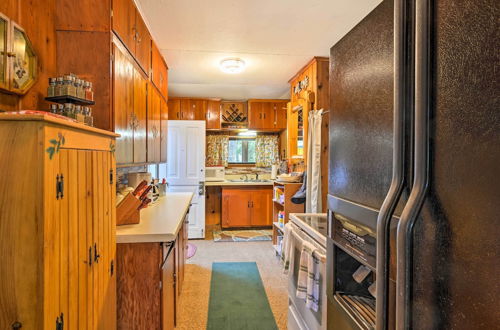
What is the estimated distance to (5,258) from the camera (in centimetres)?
75

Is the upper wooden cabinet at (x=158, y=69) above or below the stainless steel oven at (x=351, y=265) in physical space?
above

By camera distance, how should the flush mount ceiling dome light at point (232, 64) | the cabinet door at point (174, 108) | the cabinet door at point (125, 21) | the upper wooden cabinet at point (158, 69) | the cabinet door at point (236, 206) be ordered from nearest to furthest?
1. the cabinet door at point (125, 21)
2. the upper wooden cabinet at point (158, 69)
3. the flush mount ceiling dome light at point (232, 64)
4. the cabinet door at point (236, 206)
5. the cabinet door at point (174, 108)

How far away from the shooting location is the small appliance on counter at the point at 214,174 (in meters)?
4.98

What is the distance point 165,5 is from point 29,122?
1.79 m

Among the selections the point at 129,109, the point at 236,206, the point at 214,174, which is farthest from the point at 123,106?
the point at 236,206

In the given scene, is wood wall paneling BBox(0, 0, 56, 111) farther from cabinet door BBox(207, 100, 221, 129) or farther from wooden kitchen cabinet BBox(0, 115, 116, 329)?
cabinet door BBox(207, 100, 221, 129)

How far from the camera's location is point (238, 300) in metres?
2.54

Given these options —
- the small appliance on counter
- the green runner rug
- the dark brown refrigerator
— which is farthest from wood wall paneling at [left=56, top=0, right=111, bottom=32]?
the small appliance on counter

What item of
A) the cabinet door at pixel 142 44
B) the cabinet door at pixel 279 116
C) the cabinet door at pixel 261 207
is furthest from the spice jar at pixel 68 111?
the cabinet door at pixel 279 116

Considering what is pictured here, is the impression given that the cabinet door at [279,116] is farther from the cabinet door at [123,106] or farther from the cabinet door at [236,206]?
the cabinet door at [123,106]

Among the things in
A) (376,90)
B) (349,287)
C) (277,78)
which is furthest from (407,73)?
(277,78)

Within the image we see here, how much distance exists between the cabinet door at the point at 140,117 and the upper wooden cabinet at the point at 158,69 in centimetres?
37

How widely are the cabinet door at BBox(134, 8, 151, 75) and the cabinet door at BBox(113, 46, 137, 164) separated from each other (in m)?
0.26

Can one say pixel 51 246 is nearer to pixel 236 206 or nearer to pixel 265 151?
pixel 236 206
